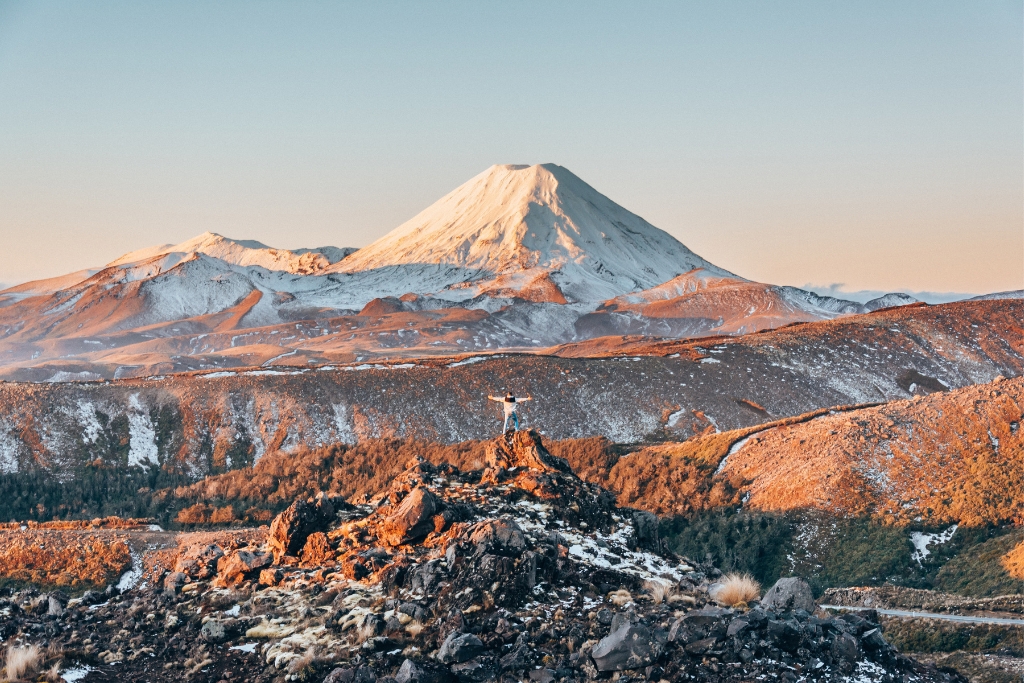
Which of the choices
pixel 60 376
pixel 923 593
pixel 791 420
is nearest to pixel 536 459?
pixel 923 593

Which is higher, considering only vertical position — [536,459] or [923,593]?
[536,459]

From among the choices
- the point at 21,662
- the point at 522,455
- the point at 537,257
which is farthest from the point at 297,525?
the point at 537,257

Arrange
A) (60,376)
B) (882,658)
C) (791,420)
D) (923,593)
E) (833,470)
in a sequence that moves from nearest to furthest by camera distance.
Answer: (882,658) → (923,593) → (833,470) → (791,420) → (60,376)

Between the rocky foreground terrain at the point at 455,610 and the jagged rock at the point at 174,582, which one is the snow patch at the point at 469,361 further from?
the jagged rock at the point at 174,582

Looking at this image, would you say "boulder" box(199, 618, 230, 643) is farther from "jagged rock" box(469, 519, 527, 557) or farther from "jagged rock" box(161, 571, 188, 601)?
"jagged rock" box(469, 519, 527, 557)

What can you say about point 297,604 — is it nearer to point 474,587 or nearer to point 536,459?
point 474,587

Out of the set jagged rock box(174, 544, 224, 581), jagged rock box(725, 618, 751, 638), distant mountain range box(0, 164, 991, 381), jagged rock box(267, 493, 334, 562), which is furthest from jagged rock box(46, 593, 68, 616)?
distant mountain range box(0, 164, 991, 381)

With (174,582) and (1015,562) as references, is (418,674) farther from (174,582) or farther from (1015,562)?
(1015,562)
